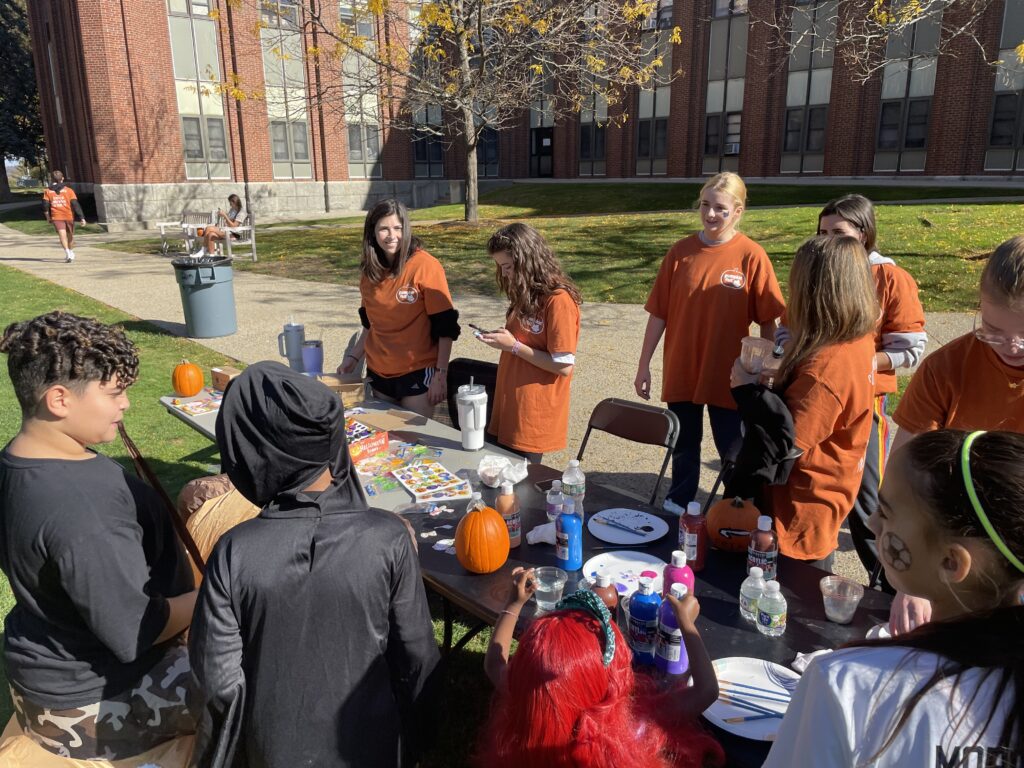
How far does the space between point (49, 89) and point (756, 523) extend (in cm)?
3927

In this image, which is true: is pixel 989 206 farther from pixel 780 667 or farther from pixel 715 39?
pixel 780 667

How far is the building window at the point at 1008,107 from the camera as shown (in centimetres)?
2278

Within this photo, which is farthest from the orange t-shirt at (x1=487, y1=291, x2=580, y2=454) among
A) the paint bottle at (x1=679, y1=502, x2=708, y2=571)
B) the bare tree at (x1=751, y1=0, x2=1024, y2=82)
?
the bare tree at (x1=751, y1=0, x2=1024, y2=82)

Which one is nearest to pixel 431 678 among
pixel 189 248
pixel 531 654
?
pixel 531 654

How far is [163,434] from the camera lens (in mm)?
6492

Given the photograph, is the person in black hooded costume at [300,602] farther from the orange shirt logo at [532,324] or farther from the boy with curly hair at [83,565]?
the orange shirt logo at [532,324]

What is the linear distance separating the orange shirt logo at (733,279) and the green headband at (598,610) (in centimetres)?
264

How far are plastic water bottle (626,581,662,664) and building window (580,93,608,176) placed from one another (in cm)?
3295

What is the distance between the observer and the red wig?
158 centimetres

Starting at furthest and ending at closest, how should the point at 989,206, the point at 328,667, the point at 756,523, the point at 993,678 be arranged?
the point at 989,206, the point at 756,523, the point at 328,667, the point at 993,678

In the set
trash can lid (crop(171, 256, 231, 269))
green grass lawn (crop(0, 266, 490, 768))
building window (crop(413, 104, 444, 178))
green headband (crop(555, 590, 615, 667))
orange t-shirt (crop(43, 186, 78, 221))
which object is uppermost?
building window (crop(413, 104, 444, 178))

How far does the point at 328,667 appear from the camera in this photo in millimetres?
1852

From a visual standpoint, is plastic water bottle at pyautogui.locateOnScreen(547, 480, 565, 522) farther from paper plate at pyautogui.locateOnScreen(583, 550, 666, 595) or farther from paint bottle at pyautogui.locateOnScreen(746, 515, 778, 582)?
paint bottle at pyautogui.locateOnScreen(746, 515, 778, 582)

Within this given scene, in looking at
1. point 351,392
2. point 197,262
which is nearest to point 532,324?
point 351,392
